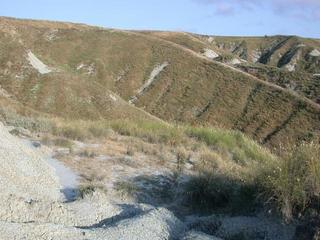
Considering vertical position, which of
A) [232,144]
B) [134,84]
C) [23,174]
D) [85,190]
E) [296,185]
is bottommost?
[134,84]

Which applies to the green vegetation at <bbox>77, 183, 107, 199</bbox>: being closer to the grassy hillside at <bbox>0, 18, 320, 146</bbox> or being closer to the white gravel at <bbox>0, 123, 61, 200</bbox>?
the white gravel at <bbox>0, 123, 61, 200</bbox>

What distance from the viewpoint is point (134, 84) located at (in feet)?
242

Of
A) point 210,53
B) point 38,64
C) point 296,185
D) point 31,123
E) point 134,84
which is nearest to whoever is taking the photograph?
point 296,185

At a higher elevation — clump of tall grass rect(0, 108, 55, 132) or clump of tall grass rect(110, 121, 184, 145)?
clump of tall grass rect(0, 108, 55, 132)

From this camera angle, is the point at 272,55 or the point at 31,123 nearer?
the point at 31,123

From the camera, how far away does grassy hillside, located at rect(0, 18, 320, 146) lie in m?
46.4

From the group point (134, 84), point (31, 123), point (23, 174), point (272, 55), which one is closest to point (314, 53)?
point (272, 55)

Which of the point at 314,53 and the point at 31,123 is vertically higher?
the point at 31,123

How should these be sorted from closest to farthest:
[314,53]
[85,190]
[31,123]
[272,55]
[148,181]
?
[85,190] < [148,181] < [31,123] < [314,53] < [272,55]

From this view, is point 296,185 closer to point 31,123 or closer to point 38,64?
point 31,123

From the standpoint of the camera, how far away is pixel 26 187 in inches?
416

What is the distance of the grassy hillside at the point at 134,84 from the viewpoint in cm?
4641

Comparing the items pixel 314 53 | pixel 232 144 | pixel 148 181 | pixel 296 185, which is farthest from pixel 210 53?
pixel 296 185

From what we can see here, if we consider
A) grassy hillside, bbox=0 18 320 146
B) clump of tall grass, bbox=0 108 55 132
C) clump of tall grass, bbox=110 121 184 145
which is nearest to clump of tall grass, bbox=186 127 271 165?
clump of tall grass, bbox=110 121 184 145
